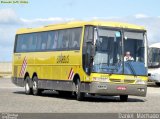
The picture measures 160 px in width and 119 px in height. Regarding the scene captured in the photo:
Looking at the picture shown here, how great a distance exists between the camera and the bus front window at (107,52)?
2555 centimetres

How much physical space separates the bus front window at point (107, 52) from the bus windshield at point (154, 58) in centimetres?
1840

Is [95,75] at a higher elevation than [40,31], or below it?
below

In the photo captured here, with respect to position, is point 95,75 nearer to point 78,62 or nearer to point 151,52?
point 78,62

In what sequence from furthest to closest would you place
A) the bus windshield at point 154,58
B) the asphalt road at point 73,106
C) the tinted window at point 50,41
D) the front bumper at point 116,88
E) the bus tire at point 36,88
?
the bus windshield at point 154,58 < the bus tire at point 36,88 < the tinted window at point 50,41 < the front bumper at point 116,88 < the asphalt road at point 73,106

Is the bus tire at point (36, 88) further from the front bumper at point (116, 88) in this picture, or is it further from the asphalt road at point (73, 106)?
the front bumper at point (116, 88)

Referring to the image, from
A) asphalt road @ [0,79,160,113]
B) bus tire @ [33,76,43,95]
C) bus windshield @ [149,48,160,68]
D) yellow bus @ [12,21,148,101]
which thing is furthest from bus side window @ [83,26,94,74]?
bus windshield @ [149,48,160,68]

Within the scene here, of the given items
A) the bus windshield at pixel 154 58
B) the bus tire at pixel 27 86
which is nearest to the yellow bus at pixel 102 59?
the bus tire at pixel 27 86

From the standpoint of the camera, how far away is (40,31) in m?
31.6

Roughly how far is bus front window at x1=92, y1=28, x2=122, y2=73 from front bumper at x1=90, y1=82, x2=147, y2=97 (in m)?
0.56

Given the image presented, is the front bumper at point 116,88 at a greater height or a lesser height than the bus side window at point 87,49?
lesser

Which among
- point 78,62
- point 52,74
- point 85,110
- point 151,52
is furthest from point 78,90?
point 151,52

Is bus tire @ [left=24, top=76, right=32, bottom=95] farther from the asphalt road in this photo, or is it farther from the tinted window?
the asphalt road

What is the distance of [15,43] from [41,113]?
1631 centimetres

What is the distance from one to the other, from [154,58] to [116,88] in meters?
20.0
